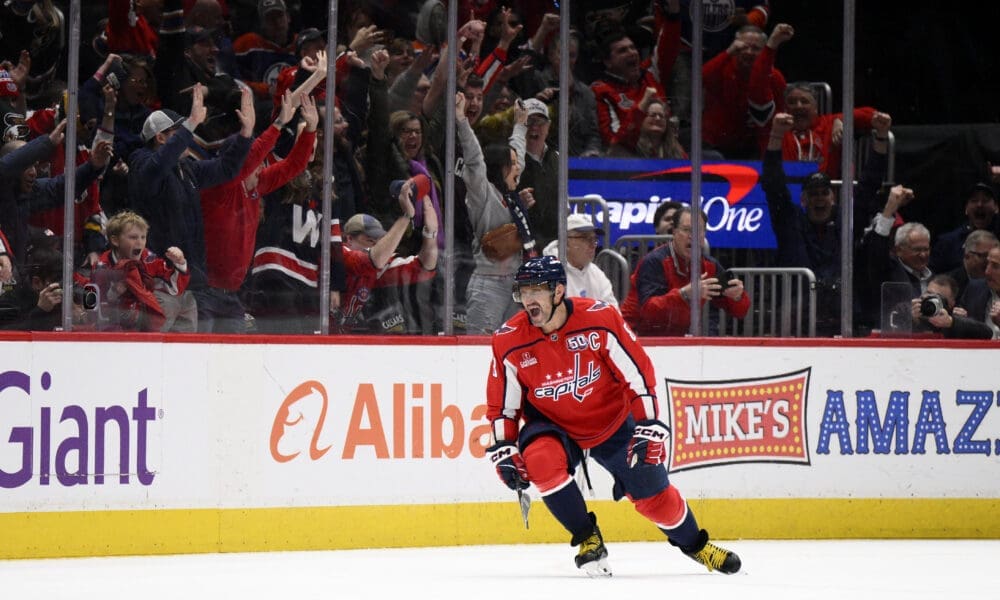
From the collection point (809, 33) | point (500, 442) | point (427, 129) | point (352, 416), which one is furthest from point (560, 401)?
point (809, 33)

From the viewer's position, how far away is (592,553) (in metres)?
5.62


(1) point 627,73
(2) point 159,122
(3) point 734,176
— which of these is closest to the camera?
(2) point 159,122

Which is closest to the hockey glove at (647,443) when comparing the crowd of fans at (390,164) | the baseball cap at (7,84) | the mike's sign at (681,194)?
the crowd of fans at (390,164)

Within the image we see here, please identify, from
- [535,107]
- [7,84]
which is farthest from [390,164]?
[7,84]

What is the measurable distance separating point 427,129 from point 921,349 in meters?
2.79

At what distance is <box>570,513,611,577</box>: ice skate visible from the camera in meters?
5.62

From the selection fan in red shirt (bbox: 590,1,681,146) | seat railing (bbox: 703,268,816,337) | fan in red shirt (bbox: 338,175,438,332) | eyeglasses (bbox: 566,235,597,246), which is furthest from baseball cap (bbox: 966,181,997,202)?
fan in red shirt (bbox: 338,175,438,332)

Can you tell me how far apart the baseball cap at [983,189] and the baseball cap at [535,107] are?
2.45 meters

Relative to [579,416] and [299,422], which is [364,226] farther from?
[579,416]

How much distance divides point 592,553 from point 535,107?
272 cm

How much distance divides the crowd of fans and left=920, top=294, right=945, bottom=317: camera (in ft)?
0.05

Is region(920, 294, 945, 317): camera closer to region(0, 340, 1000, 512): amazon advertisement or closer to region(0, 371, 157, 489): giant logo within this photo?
region(0, 340, 1000, 512): amazon advertisement

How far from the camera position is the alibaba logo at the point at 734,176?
7.80 m

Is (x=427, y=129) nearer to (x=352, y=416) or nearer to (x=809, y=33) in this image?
(x=352, y=416)
